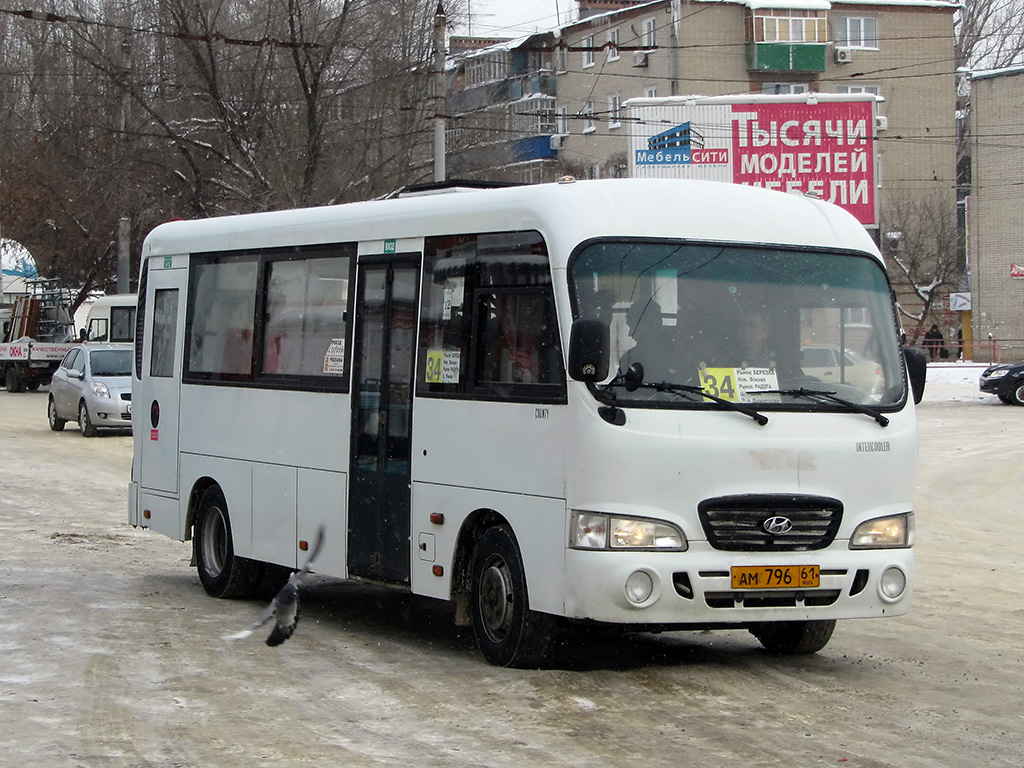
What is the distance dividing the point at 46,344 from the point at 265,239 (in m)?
38.6

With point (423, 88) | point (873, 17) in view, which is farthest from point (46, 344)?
point (873, 17)

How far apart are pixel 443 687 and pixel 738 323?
2426 millimetres

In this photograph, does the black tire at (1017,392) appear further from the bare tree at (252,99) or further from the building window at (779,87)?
the building window at (779,87)

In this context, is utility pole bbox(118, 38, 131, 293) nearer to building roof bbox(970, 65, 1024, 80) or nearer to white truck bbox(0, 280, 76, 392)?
white truck bbox(0, 280, 76, 392)

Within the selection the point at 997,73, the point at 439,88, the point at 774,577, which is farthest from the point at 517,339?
the point at 997,73

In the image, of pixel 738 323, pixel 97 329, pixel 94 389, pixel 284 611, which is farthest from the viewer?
pixel 97 329

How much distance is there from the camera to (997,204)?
201 feet

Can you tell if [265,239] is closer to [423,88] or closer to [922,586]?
[922,586]

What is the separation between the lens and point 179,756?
6.58 m

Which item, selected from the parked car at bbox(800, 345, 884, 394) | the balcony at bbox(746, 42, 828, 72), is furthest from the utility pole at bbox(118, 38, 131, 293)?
the parked car at bbox(800, 345, 884, 394)

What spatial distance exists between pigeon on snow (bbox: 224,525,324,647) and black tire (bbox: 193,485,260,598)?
0.86 feet

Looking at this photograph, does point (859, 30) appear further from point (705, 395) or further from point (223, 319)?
point (705, 395)

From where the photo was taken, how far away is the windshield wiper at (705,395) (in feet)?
27.1

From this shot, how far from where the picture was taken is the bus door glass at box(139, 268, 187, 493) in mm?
12492
